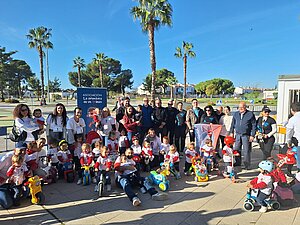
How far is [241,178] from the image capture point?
15.6 feet

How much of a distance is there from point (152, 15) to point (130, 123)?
39.4ft

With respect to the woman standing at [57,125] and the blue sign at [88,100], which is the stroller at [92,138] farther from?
the blue sign at [88,100]

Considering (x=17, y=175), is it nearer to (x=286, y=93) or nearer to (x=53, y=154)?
(x=53, y=154)

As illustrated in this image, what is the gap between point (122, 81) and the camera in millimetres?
66125

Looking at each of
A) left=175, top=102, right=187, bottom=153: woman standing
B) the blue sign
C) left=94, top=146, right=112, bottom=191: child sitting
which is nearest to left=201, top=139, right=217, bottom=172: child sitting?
left=175, top=102, right=187, bottom=153: woman standing

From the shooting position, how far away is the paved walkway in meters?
3.09

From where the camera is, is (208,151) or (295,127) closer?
(295,127)

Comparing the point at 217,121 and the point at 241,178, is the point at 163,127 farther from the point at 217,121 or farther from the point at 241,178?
the point at 241,178

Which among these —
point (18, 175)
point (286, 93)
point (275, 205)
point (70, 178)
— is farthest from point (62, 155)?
point (286, 93)

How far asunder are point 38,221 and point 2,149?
549 cm

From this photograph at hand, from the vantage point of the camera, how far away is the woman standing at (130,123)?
5800 mm

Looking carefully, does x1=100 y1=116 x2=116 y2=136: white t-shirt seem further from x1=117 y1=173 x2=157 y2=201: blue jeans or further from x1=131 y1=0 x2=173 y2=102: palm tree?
x1=131 y1=0 x2=173 y2=102: palm tree

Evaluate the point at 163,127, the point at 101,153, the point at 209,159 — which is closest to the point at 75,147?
the point at 101,153

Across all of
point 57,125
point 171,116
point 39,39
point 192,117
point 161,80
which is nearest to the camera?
point 57,125
